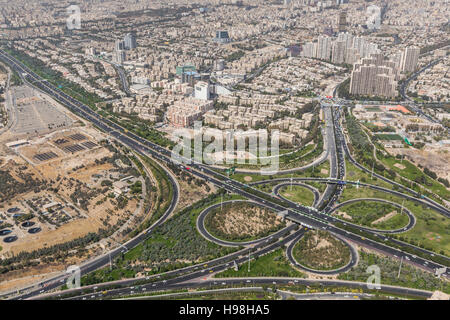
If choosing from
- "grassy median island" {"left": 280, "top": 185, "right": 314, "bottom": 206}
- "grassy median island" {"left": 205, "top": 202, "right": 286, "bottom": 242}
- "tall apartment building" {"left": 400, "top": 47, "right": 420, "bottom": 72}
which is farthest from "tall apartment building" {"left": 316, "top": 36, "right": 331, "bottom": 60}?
"grassy median island" {"left": 205, "top": 202, "right": 286, "bottom": 242}

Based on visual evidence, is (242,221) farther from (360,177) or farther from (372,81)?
(372,81)

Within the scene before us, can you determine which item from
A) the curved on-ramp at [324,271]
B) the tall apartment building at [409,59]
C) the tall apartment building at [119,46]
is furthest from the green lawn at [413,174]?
the tall apartment building at [119,46]

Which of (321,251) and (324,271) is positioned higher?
(321,251)

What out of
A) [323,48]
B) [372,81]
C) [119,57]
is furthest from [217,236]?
[323,48]

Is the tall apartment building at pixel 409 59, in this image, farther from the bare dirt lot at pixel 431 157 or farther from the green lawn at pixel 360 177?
the green lawn at pixel 360 177

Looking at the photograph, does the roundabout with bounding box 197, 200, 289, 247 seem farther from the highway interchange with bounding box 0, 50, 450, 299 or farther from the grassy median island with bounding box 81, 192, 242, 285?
the grassy median island with bounding box 81, 192, 242, 285

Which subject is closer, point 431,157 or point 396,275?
point 396,275
